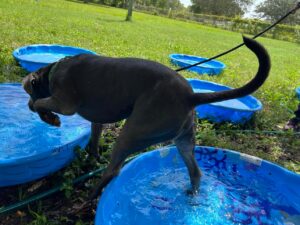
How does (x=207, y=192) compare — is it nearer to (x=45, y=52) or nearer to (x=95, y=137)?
(x=95, y=137)

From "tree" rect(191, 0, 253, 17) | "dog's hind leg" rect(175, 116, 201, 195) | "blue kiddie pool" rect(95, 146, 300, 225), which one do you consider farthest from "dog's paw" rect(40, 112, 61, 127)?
"tree" rect(191, 0, 253, 17)

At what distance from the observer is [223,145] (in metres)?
4.37

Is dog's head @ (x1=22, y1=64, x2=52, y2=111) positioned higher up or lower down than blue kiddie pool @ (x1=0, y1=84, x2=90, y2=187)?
higher up

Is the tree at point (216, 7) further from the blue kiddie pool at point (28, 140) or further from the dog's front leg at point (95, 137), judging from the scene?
the dog's front leg at point (95, 137)

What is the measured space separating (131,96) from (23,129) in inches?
66.4

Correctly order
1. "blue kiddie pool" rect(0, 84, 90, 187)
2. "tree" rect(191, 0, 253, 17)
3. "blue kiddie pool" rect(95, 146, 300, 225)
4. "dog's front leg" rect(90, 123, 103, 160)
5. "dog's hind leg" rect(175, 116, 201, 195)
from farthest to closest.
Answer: "tree" rect(191, 0, 253, 17)
"dog's front leg" rect(90, 123, 103, 160)
"blue kiddie pool" rect(95, 146, 300, 225)
"dog's hind leg" rect(175, 116, 201, 195)
"blue kiddie pool" rect(0, 84, 90, 187)

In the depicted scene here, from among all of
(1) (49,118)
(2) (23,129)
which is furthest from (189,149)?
(2) (23,129)

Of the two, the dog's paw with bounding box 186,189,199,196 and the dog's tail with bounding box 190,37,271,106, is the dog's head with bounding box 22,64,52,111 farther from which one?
the dog's paw with bounding box 186,189,199,196

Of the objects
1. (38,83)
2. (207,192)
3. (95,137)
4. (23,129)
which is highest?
(38,83)

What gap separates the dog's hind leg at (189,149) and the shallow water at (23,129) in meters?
0.99

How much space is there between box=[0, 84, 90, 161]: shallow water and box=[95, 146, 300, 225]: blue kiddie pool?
735mm

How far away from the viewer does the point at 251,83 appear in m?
2.39

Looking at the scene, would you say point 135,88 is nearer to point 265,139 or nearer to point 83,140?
point 83,140

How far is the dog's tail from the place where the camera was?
226 centimetres
